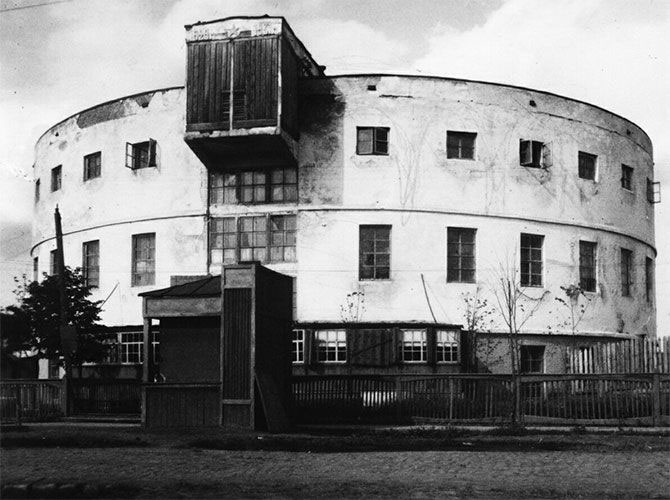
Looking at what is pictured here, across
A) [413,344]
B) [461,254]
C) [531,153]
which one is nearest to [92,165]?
[413,344]

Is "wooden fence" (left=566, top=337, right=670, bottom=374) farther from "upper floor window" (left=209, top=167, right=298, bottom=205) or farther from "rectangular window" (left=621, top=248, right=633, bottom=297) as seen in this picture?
"rectangular window" (left=621, top=248, right=633, bottom=297)

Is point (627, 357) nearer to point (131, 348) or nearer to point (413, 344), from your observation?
point (413, 344)

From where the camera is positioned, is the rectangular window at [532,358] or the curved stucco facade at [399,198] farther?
the rectangular window at [532,358]

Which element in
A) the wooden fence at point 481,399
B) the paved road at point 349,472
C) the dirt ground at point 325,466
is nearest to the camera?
the dirt ground at point 325,466

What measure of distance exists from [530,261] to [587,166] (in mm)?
5131

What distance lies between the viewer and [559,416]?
72.7 feet

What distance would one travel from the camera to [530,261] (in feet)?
124

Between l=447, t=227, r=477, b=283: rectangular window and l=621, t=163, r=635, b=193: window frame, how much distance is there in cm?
858

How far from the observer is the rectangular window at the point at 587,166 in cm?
3931

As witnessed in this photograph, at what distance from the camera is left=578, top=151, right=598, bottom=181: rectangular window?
39.3 meters

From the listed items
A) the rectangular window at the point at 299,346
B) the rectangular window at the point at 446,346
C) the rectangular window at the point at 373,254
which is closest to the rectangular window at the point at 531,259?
the rectangular window at the point at 446,346

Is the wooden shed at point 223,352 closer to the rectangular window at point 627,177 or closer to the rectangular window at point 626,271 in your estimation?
the rectangular window at point 626,271

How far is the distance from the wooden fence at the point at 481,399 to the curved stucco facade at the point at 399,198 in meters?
12.1

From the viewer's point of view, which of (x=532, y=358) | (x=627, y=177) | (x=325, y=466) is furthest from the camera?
(x=627, y=177)
